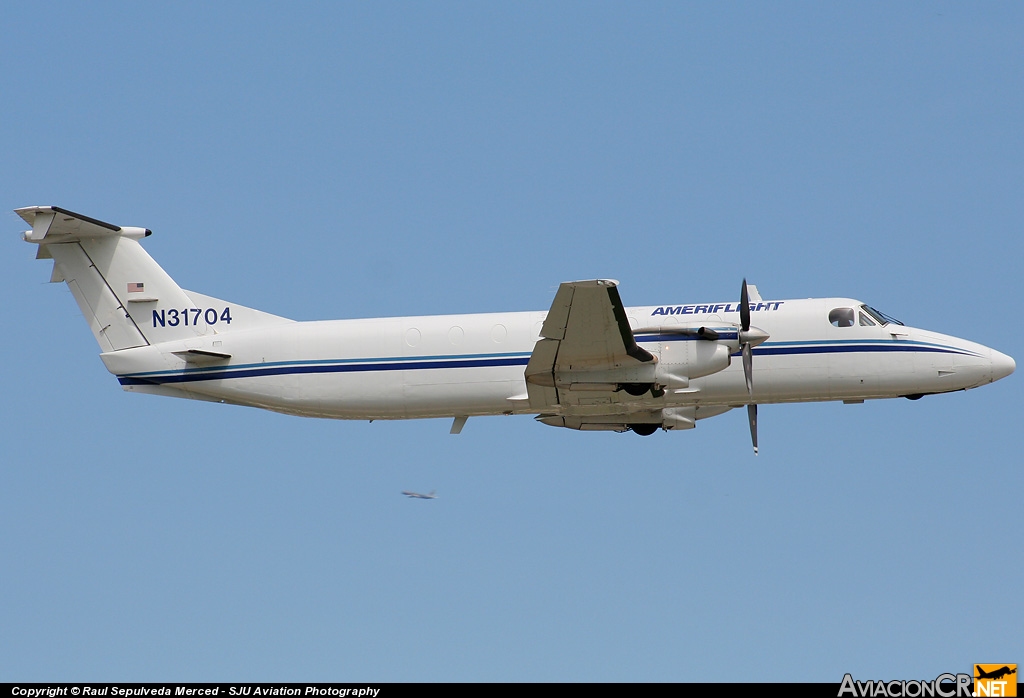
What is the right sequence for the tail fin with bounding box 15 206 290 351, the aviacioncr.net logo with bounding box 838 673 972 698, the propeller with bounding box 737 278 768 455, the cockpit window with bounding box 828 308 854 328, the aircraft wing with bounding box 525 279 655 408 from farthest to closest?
1. the tail fin with bounding box 15 206 290 351
2. the cockpit window with bounding box 828 308 854 328
3. the propeller with bounding box 737 278 768 455
4. the aircraft wing with bounding box 525 279 655 408
5. the aviacioncr.net logo with bounding box 838 673 972 698

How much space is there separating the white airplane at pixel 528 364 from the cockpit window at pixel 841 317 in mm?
23

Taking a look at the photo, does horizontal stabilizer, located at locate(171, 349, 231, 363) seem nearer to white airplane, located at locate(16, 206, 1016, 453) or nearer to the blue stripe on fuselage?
white airplane, located at locate(16, 206, 1016, 453)

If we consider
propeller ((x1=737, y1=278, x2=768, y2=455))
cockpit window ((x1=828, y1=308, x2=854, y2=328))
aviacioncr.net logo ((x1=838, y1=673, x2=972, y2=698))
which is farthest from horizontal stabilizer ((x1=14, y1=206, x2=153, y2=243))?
aviacioncr.net logo ((x1=838, y1=673, x2=972, y2=698))

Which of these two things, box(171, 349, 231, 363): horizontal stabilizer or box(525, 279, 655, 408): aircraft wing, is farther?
box(171, 349, 231, 363): horizontal stabilizer

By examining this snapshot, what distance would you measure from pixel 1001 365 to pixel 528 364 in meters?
10.9

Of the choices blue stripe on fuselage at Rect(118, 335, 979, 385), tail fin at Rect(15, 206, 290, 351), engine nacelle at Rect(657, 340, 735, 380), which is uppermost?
tail fin at Rect(15, 206, 290, 351)

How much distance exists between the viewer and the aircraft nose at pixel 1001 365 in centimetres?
2536

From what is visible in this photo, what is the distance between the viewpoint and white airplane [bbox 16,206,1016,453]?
2445cm

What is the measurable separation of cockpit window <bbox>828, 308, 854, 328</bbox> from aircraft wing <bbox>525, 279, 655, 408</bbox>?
15.0ft

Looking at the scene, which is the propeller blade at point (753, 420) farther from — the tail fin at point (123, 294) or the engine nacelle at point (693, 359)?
the tail fin at point (123, 294)

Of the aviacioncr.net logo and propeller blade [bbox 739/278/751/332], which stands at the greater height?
propeller blade [bbox 739/278/751/332]

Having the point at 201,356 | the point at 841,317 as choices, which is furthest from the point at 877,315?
the point at 201,356

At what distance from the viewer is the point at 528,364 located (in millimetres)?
24078

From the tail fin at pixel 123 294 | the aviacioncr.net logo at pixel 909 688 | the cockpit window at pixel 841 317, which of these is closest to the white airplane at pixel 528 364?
the cockpit window at pixel 841 317
